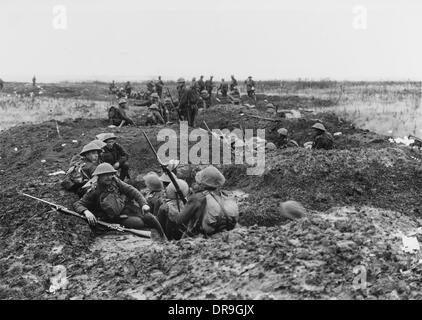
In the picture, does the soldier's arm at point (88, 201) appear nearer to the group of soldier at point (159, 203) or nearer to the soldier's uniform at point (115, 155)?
the group of soldier at point (159, 203)

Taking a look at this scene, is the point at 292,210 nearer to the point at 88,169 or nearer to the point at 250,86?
the point at 88,169

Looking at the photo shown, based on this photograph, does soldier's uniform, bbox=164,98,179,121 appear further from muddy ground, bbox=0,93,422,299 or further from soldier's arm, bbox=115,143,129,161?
soldier's arm, bbox=115,143,129,161

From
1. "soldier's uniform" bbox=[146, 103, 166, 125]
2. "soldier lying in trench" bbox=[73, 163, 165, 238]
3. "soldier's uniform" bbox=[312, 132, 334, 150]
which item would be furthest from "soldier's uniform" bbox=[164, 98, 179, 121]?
"soldier lying in trench" bbox=[73, 163, 165, 238]

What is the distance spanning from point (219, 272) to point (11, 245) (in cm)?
305

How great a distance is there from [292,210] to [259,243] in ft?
7.03

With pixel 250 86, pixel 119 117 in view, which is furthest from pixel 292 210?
pixel 250 86

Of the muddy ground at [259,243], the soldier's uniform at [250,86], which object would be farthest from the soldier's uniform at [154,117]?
the soldier's uniform at [250,86]

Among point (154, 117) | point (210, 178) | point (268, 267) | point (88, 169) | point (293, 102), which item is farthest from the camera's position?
point (293, 102)

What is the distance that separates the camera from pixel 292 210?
272 inches

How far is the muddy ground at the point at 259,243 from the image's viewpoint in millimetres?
4188

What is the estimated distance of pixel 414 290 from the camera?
152 inches

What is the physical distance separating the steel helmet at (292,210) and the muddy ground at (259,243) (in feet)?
→ 0.39
